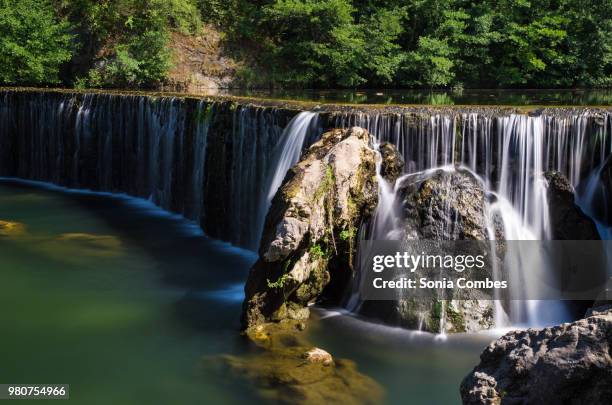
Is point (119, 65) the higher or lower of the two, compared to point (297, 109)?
higher

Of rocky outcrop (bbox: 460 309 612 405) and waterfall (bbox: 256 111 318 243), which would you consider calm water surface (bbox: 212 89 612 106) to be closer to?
waterfall (bbox: 256 111 318 243)

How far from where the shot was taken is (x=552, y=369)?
11.6 feet

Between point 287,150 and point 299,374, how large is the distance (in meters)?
4.09

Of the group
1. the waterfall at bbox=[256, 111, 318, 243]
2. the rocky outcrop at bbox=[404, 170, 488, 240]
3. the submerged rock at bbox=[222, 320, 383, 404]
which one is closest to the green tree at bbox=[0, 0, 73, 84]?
the waterfall at bbox=[256, 111, 318, 243]

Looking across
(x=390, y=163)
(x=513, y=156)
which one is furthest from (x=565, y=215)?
(x=390, y=163)

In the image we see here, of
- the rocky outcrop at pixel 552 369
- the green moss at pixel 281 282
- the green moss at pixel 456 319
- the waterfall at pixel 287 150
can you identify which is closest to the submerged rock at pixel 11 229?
the waterfall at pixel 287 150

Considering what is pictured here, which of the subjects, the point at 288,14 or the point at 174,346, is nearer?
the point at 174,346

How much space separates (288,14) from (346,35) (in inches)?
69.5

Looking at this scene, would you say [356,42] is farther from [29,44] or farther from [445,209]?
[445,209]

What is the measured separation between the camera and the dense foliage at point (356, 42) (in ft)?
63.4

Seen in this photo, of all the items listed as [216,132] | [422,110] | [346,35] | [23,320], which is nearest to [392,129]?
[422,110]

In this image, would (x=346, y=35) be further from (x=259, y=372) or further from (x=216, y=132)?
(x=259, y=372)

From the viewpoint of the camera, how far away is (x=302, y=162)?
816 cm

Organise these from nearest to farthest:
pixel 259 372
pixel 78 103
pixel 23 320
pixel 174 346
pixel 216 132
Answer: pixel 259 372, pixel 174 346, pixel 23 320, pixel 216 132, pixel 78 103
